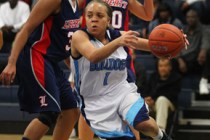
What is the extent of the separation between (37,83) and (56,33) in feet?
1.44

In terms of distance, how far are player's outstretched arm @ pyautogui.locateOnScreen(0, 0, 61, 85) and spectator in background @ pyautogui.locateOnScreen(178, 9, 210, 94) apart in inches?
165

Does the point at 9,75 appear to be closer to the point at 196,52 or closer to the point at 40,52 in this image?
the point at 40,52

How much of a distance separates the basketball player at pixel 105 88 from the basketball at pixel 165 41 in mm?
157

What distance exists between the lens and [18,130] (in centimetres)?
838

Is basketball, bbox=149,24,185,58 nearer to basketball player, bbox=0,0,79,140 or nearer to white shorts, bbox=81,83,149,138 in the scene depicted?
white shorts, bbox=81,83,149,138

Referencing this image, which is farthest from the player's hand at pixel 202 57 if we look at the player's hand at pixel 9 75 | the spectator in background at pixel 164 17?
the player's hand at pixel 9 75

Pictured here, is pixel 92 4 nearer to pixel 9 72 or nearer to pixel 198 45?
pixel 9 72

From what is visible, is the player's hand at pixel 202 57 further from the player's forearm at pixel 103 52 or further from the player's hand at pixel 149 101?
the player's forearm at pixel 103 52

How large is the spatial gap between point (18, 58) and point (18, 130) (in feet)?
12.3

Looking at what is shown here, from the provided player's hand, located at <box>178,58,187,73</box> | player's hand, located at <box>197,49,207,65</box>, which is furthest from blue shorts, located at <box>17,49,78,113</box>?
player's hand, located at <box>197,49,207,65</box>

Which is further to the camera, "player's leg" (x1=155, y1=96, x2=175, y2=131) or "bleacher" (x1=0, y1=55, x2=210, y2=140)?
"bleacher" (x1=0, y1=55, x2=210, y2=140)

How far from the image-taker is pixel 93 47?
413 centimetres

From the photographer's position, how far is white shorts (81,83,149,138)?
4246 millimetres

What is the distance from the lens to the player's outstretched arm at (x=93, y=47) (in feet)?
12.6
